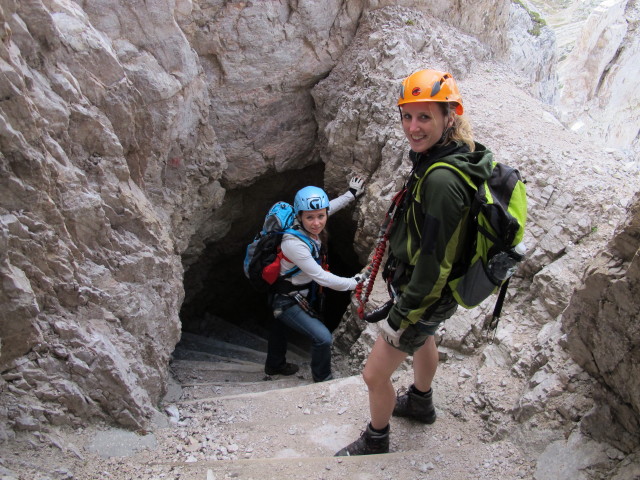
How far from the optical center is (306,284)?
590 cm

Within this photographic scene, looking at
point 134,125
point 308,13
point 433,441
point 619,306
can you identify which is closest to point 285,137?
point 308,13

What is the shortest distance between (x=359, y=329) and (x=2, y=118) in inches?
181

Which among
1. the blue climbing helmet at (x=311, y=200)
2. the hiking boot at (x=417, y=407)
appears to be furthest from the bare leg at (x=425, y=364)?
the blue climbing helmet at (x=311, y=200)

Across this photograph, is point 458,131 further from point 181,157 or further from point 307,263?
point 181,157

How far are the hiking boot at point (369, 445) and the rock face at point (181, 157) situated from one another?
97 cm

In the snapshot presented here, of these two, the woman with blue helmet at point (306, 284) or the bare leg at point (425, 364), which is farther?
the woman with blue helmet at point (306, 284)

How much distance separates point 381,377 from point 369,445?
734 millimetres

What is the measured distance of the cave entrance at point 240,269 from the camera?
9.36 metres

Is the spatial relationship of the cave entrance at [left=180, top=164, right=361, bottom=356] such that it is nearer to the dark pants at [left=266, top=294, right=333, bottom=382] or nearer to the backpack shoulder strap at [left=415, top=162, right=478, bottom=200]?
the dark pants at [left=266, top=294, right=333, bottom=382]

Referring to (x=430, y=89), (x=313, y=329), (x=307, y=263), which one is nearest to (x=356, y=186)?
(x=307, y=263)

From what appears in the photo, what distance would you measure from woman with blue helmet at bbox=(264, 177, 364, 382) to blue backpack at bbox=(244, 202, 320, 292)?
7cm

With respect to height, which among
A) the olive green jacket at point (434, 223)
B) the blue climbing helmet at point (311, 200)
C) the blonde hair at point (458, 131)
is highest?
the blonde hair at point (458, 131)

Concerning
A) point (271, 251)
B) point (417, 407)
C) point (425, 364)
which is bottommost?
point (417, 407)

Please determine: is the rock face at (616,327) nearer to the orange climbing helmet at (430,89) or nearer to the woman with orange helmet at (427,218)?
the woman with orange helmet at (427,218)
